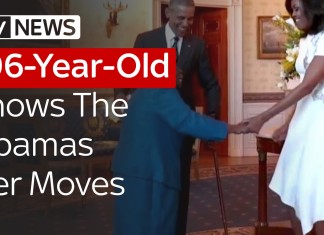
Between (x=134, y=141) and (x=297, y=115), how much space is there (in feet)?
2.79

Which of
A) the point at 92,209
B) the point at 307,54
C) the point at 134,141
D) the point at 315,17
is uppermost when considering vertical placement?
the point at 315,17

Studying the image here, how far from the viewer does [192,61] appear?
3.27 meters

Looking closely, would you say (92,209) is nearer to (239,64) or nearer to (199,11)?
(239,64)

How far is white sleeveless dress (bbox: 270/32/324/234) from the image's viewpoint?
2.71 metres

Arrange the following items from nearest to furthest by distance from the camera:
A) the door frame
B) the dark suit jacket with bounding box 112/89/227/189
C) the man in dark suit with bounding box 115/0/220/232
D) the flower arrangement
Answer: the dark suit jacket with bounding box 112/89/227/189
the man in dark suit with bounding box 115/0/220/232
the flower arrangement
the door frame

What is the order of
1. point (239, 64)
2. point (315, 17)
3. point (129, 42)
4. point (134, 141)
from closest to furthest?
point (134, 141)
point (315, 17)
point (129, 42)
point (239, 64)

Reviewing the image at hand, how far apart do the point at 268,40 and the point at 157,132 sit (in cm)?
703

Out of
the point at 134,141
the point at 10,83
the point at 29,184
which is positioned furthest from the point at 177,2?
the point at 10,83

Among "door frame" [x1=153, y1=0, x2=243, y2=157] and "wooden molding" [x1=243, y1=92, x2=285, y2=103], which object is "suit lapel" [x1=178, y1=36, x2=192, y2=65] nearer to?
"door frame" [x1=153, y1=0, x2=243, y2=157]

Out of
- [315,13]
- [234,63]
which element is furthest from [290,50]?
[234,63]

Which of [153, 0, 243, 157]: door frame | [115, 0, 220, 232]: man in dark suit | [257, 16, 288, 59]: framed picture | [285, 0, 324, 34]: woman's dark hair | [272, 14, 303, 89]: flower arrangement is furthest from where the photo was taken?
[257, 16, 288, 59]: framed picture

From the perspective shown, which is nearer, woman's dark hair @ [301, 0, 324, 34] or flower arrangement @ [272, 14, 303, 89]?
woman's dark hair @ [301, 0, 324, 34]

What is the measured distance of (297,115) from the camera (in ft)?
9.22

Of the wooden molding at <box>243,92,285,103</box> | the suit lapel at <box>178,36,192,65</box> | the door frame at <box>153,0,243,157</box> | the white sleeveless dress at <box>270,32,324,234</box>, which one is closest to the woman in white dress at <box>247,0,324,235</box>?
the white sleeveless dress at <box>270,32,324,234</box>
